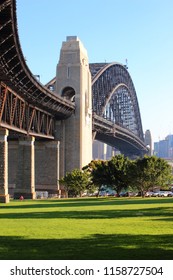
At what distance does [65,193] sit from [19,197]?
1927 cm

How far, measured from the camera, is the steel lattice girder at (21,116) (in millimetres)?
66938

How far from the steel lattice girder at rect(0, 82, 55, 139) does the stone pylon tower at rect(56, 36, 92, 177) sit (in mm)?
9105

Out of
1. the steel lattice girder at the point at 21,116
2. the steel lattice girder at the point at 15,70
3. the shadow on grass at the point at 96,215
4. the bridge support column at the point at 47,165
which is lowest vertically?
the shadow on grass at the point at 96,215

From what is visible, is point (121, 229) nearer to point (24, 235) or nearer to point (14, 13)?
point (24, 235)

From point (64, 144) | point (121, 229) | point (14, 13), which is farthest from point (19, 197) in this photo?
point (121, 229)

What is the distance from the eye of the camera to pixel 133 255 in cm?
1820

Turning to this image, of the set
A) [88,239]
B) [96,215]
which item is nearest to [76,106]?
[96,215]

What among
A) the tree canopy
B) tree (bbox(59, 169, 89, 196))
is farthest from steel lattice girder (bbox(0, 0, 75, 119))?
the tree canopy

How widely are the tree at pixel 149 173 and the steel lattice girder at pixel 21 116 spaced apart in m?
17.3

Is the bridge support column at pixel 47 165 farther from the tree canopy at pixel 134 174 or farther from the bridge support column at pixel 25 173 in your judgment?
the tree canopy at pixel 134 174

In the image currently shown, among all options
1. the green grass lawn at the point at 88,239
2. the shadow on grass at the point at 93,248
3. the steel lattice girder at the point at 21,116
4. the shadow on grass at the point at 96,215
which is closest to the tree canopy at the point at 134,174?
the steel lattice girder at the point at 21,116

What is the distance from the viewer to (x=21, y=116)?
255 ft

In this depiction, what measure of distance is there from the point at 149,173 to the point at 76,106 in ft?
112

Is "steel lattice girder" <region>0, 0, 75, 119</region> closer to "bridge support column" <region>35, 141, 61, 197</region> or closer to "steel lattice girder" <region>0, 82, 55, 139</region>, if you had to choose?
"steel lattice girder" <region>0, 82, 55, 139</region>
